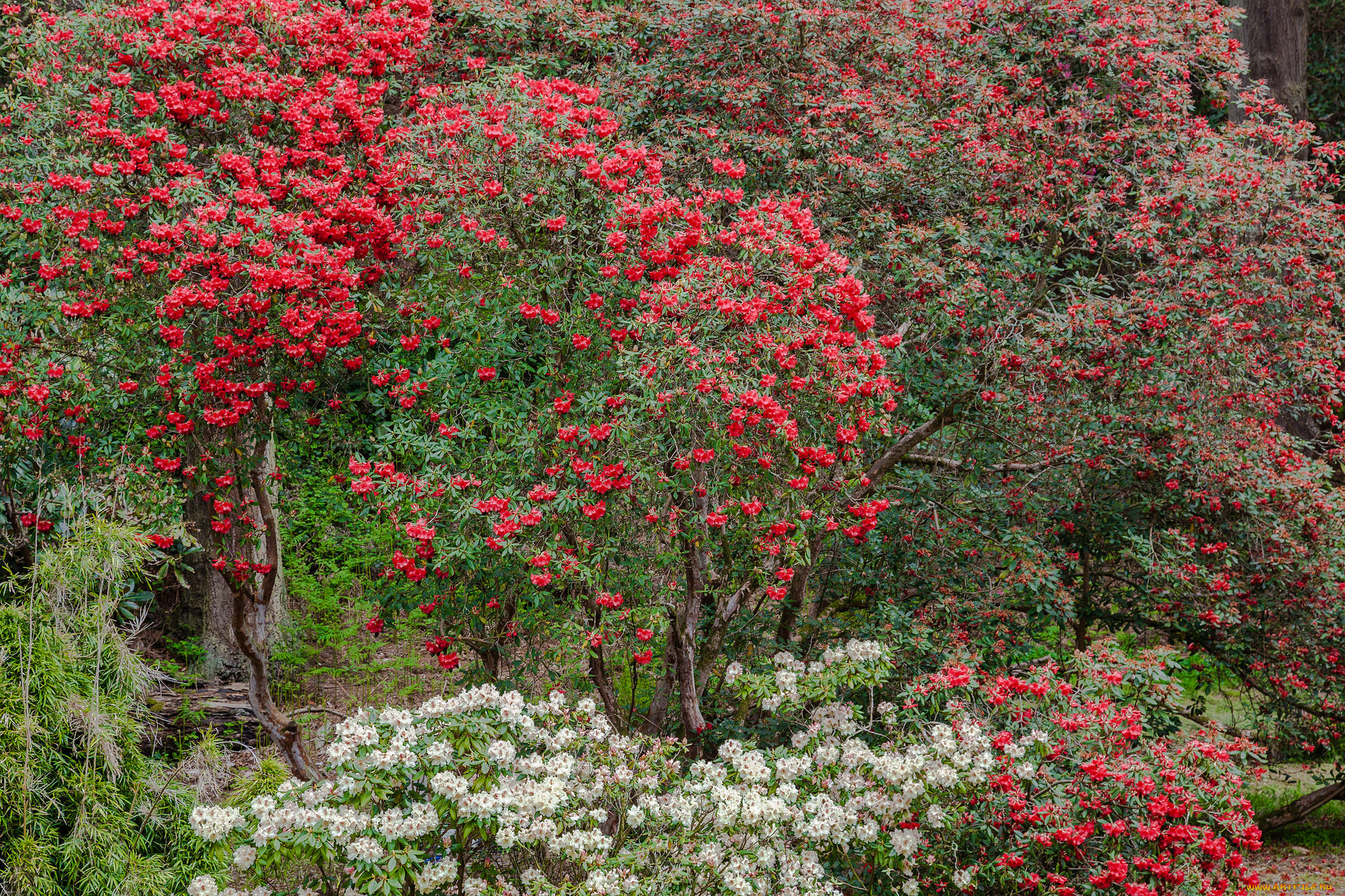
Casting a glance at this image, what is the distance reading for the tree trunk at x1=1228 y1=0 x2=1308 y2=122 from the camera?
33.1ft

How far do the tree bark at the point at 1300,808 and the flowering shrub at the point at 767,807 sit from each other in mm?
3335

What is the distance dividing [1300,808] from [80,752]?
318 inches

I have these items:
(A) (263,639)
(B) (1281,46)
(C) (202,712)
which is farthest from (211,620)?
(B) (1281,46)

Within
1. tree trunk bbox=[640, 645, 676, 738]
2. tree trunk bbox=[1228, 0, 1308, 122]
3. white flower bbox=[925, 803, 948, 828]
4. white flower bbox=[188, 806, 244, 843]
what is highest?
tree trunk bbox=[1228, 0, 1308, 122]

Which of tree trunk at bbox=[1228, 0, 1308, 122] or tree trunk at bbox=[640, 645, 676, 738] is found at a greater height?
tree trunk at bbox=[1228, 0, 1308, 122]

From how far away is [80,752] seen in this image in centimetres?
520

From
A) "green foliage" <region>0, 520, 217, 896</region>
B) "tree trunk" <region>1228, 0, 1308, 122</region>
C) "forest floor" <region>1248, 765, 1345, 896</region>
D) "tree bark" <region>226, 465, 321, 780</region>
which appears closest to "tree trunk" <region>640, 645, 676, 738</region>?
"tree bark" <region>226, 465, 321, 780</region>

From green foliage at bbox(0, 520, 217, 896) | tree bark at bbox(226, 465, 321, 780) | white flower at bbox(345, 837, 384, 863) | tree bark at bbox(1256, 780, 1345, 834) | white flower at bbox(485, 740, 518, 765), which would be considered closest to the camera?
white flower at bbox(345, 837, 384, 863)

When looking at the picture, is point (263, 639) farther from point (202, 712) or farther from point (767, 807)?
point (767, 807)

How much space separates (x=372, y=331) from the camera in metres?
5.62

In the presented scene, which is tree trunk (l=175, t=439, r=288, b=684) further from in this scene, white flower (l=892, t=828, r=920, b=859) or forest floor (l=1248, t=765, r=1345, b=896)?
forest floor (l=1248, t=765, r=1345, b=896)

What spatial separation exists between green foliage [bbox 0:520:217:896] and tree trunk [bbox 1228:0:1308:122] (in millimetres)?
10255

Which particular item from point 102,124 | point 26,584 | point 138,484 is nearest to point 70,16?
point 102,124

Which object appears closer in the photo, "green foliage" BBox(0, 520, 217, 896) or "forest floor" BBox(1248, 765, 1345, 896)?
"green foliage" BBox(0, 520, 217, 896)
